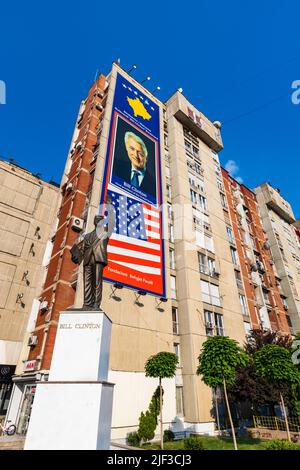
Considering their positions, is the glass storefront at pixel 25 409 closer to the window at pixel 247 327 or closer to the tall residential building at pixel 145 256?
the tall residential building at pixel 145 256

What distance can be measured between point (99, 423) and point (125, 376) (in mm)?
14512

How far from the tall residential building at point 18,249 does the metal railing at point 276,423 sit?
21.0m

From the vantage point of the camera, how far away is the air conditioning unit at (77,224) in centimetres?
2488

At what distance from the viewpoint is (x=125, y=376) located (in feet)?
65.0

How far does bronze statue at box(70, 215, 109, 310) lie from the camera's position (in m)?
8.92

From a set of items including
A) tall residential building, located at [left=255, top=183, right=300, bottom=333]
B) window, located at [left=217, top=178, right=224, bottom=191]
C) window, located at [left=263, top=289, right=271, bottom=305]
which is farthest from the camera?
tall residential building, located at [left=255, top=183, right=300, bottom=333]

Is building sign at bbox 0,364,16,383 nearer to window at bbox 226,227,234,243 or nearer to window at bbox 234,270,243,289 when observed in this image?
window at bbox 234,270,243,289

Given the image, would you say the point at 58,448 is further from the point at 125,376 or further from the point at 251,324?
the point at 251,324

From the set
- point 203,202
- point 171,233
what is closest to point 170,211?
point 171,233

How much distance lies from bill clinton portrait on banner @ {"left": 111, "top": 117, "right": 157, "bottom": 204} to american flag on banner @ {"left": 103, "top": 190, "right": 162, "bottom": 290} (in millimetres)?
1650

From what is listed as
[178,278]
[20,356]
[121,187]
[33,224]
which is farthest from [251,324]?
[33,224]

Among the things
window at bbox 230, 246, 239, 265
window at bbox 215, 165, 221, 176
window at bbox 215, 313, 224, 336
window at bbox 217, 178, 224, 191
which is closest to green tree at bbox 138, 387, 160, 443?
window at bbox 215, 313, 224, 336

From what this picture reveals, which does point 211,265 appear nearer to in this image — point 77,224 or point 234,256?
point 234,256

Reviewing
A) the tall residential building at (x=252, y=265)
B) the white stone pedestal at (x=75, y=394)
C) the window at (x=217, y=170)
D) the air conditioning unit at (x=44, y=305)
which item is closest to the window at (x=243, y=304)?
the tall residential building at (x=252, y=265)
